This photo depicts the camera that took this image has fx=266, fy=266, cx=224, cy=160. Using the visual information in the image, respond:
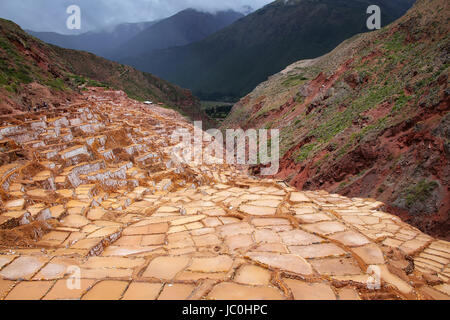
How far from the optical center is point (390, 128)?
1029 cm

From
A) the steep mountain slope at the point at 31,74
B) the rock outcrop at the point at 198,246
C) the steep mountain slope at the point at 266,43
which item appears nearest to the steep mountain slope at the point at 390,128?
the rock outcrop at the point at 198,246

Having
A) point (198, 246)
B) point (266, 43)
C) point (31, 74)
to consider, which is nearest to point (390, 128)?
point (198, 246)

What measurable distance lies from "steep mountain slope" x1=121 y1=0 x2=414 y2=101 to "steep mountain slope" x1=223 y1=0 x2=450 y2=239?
95.5 m

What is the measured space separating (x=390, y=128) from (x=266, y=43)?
135 metres

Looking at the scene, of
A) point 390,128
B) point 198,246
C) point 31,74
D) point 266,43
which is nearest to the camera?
point 198,246

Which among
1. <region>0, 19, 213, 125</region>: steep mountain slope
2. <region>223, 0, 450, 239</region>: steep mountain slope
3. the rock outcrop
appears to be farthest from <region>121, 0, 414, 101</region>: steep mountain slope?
the rock outcrop

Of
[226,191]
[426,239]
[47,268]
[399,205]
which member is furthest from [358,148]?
[47,268]

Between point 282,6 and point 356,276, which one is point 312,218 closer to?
point 356,276

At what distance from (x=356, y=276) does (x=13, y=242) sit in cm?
404

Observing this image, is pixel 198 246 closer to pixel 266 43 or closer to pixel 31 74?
pixel 31 74

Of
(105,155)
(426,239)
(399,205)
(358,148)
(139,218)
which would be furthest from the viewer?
(358,148)

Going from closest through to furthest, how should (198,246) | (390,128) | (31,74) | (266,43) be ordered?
(198,246) < (390,128) < (31,74) < (266,43)

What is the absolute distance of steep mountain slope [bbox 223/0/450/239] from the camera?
7.69 metres

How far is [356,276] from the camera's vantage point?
8.55 ft
